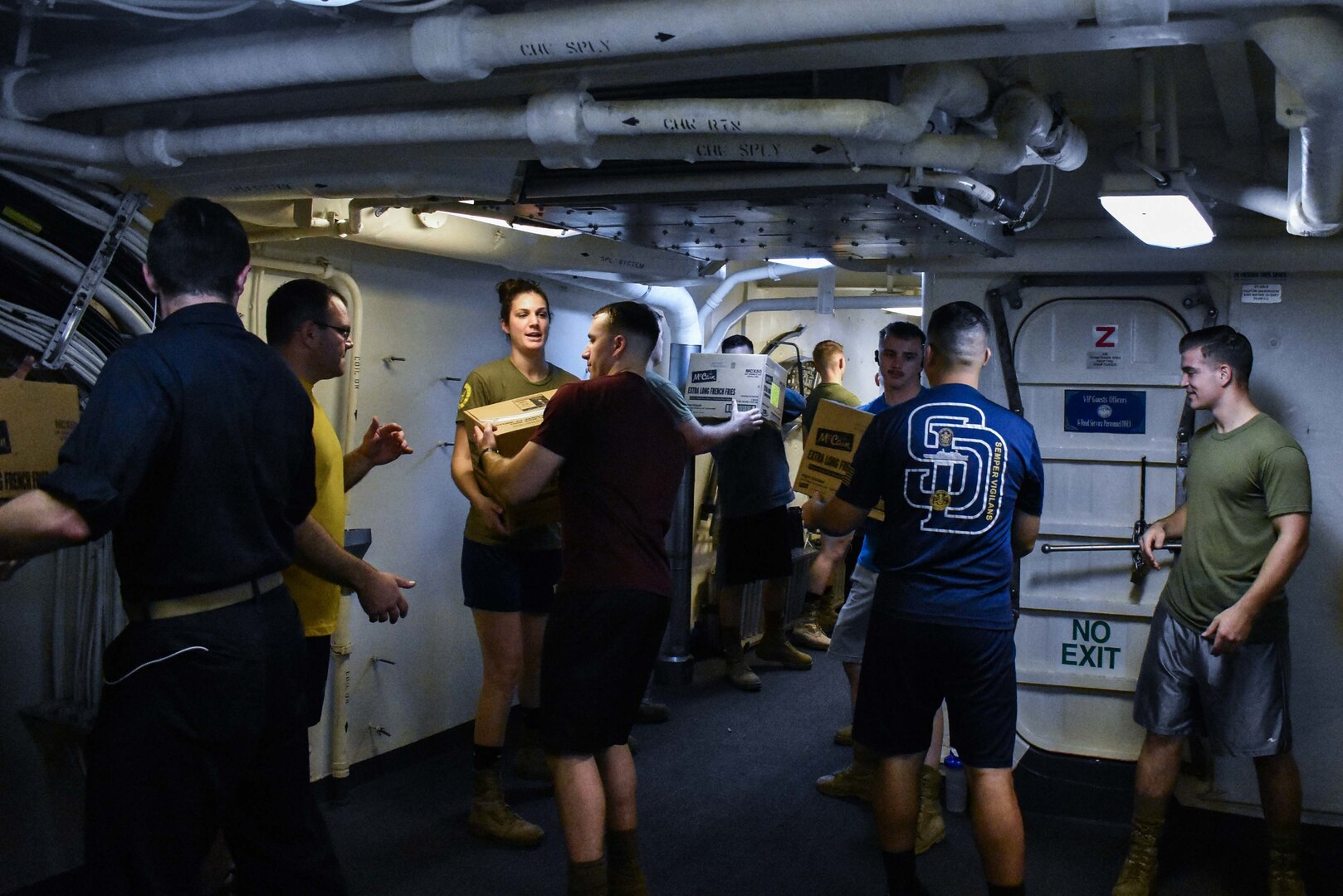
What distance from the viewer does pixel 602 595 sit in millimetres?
2732

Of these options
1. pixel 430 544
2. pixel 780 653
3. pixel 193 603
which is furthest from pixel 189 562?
pixel 780 653

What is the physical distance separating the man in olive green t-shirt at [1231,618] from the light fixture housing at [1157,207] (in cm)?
33

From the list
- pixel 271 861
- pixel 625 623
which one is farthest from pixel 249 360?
pixel 625 623

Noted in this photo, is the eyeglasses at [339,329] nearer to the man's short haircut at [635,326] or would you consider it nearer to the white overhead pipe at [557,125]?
the white overhead pipe at [557,125]

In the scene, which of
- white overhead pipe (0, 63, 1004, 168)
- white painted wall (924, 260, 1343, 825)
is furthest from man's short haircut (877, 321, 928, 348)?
white overhead pipe (0, 63, 1004, 168)

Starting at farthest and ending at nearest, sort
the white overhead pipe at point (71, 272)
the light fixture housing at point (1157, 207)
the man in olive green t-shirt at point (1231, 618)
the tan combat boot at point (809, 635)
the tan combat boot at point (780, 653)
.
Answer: the tan combat boot at point (809, 635) < the tan combat boot at point (780, 653) < the man in olive green t-shirt at point (1231, 618) < the light fixture housing at point (1157, 207) < the white overhead pipe at point (71, 272)

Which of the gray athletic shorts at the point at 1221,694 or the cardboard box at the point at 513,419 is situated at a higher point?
the cardboard box at the point at 513,419

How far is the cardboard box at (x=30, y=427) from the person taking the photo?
234 cm

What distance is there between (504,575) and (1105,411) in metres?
2.22

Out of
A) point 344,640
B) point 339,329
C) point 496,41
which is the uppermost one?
point 496,41

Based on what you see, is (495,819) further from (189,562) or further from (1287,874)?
(1287,874)

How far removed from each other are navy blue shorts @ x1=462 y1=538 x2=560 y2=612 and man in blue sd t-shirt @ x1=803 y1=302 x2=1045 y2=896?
4.03 feet

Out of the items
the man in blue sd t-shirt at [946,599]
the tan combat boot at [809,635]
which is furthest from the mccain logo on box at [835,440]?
the tan combat boot at [809,635]

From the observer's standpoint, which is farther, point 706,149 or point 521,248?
point 521,248
